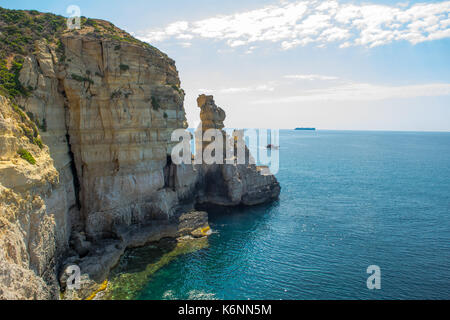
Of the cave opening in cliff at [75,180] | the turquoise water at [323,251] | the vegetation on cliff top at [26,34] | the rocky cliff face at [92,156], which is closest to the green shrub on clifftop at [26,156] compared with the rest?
the rocky cliff face at [92,156]

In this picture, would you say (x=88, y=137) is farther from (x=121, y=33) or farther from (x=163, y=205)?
(x=121, y=33)

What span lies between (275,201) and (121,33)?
133ft

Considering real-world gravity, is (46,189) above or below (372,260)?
above

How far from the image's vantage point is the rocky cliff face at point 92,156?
74.1 ft

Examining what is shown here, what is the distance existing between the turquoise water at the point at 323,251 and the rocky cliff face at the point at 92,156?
662cm

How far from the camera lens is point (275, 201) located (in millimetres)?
57906

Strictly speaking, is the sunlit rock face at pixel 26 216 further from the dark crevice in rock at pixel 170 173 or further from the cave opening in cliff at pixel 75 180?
the dark crevice in rock at pixel 170 173

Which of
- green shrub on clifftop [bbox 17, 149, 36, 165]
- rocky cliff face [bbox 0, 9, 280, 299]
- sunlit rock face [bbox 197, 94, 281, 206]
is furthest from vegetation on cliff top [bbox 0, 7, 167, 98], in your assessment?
sunlit rock face [bbox 197, 94, 281, 206]

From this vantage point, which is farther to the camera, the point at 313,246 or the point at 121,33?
the point at 121,33

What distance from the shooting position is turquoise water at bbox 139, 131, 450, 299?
28125 mm

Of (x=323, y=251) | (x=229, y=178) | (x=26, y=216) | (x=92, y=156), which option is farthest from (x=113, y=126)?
(x=323, y=251)
